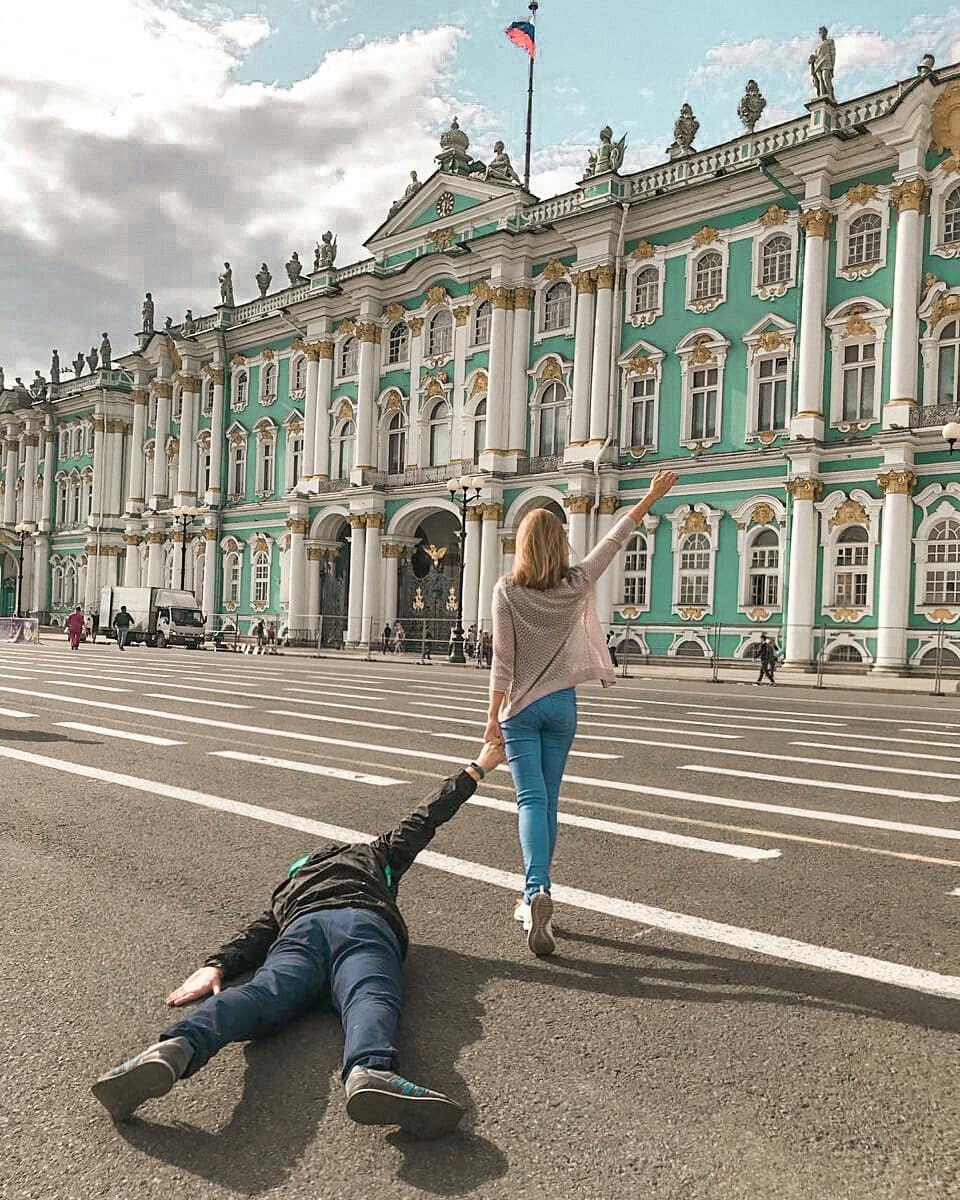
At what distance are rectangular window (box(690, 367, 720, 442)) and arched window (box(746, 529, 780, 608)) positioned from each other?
399cm

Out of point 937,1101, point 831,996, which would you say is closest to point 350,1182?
point 937,1101

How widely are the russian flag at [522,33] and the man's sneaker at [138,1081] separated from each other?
44.4m

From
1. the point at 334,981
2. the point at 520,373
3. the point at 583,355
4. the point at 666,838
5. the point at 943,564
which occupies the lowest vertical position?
the point at 666,838

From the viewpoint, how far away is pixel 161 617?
46.7 metres

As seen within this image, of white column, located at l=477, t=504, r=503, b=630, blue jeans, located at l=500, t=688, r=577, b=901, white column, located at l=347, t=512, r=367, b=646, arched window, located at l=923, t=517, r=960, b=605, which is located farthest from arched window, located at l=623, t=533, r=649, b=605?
blue jeans, located at l=500, t=688, r=577, b=901

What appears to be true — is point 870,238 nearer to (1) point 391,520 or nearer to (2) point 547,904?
(1) point 391,520

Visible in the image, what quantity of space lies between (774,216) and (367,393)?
61.3 feet

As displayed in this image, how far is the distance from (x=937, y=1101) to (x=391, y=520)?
1613 inches

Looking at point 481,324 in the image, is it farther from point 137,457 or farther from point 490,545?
point 137,457

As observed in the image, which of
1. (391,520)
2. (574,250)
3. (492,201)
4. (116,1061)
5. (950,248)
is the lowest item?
(116,1061)

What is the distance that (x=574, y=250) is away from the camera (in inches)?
1494

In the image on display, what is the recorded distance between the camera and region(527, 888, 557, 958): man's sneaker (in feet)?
14.9

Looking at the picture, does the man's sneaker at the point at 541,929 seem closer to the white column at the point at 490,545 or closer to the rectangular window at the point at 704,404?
the rectangular window at the point at 704,404

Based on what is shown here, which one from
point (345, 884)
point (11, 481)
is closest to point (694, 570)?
point (345, 884)
